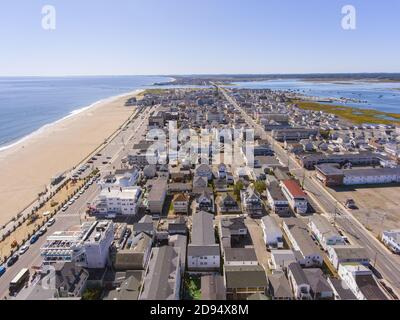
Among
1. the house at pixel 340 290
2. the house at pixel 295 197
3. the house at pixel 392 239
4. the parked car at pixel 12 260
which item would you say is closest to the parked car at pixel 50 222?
the parked car at pixel 12 260

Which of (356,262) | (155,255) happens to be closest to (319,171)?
(356,262)

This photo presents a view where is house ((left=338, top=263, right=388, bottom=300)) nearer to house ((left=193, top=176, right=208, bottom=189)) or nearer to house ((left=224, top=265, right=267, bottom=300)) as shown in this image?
house ((left=224, top=265, right=267, bottom=300))

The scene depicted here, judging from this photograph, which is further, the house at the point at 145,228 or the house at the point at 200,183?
the house at the point at 200,183

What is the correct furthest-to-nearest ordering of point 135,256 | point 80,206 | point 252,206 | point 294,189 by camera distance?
point 294,189
point 80,206
point 252,206
point 135,256

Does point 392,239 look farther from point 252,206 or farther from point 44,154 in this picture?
point 44,154

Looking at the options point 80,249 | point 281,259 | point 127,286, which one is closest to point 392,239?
point 281,259

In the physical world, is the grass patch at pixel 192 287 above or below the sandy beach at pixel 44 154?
below

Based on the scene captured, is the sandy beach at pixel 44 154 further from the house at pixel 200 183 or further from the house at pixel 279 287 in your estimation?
the house at pixel 279 287

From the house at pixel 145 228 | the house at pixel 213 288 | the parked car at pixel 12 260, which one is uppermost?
the house at pixel 145 228

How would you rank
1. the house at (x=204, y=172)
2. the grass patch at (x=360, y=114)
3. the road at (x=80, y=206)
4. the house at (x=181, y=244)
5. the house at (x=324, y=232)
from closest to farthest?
the house at (x=181, y=244)
the road at (x=80, y=206)
the house at (x=324, y=232)
the house at (x=204, y=172)
the grass patch at (x=360, y=114)
